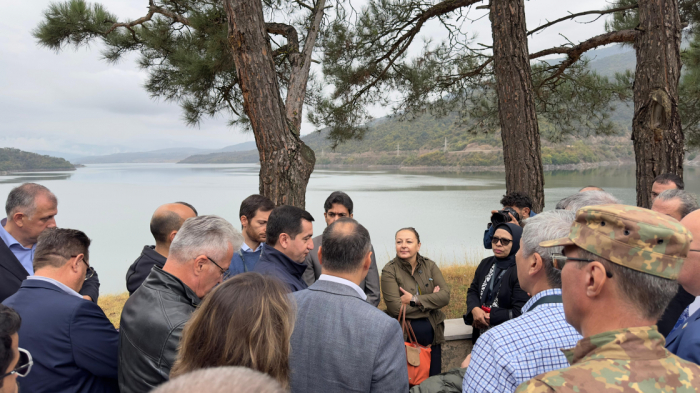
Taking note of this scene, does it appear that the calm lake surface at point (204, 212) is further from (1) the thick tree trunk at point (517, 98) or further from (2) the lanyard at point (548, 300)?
(2) the lanyard at point (548, 300)

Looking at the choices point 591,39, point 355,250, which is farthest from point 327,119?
point 355,250

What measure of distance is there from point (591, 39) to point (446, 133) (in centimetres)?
3390

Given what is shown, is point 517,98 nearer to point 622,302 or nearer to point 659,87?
point 659,87

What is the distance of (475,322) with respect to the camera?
2.67 meters

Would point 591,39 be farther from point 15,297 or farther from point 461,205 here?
point 461,205

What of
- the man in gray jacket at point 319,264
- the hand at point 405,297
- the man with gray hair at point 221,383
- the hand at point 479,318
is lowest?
the hand at point 479,318

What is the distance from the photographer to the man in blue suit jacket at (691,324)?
1.08 meters

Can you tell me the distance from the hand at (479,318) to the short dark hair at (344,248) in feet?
4.53

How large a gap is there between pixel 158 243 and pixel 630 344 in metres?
2.28

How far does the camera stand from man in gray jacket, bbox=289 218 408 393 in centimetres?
133

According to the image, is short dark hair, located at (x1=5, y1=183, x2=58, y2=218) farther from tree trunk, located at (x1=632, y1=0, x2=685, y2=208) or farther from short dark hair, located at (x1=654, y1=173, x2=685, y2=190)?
tree trunk, located at (x1=632, y1=0, x2=685, y2=208)

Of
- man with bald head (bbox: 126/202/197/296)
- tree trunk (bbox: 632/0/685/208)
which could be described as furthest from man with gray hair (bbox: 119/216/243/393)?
tree trunk (bbox: 632/0/685/208)

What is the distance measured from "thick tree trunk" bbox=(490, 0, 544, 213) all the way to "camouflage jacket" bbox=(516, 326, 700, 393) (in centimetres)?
356

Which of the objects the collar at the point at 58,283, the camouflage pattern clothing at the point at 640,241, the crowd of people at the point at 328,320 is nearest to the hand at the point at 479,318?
the crowd of people at the point at 328,320
